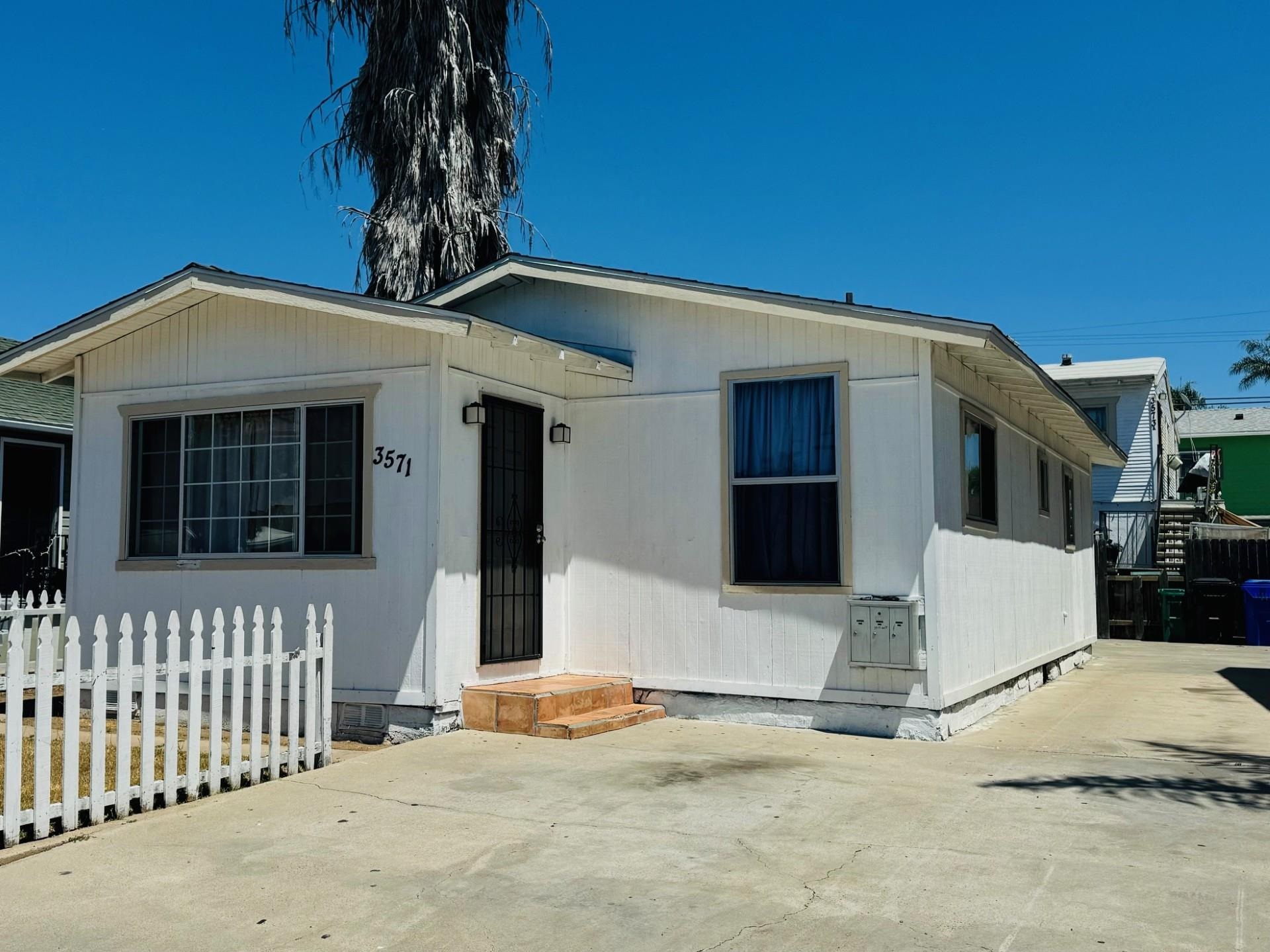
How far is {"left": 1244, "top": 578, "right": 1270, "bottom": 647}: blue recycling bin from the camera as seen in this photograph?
1720cm

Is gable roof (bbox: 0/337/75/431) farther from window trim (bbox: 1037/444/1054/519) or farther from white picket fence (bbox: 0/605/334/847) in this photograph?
window trim (bbox: 1037/444/1054/519)

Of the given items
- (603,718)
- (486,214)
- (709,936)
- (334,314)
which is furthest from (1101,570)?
(709,936)

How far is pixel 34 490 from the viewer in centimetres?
1542

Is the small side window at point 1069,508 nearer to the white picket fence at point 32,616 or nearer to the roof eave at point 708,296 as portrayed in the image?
the roof eave at point 708,296

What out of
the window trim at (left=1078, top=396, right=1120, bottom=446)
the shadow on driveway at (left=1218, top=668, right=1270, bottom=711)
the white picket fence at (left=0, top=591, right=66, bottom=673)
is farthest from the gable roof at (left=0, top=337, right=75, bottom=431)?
the window trim at (left=1078, top=396, right=1120, bottom=446)

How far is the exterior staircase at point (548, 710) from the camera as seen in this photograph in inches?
308

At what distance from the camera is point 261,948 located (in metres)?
3.71

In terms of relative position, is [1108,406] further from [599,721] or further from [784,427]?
[599,721]

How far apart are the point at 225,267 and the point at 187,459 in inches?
71.9

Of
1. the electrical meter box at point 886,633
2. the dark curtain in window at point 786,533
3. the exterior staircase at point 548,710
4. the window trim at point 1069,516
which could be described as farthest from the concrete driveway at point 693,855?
the window trim at point 1069,516

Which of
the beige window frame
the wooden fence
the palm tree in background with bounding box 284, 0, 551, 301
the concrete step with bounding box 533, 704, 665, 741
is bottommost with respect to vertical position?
the concrete step with bounding box 533, 704, 665, 741

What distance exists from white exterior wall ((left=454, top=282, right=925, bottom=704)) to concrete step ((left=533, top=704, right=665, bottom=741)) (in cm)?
28

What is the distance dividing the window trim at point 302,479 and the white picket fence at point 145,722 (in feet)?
5.09

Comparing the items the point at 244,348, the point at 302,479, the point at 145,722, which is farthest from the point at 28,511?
the point at 145,722
